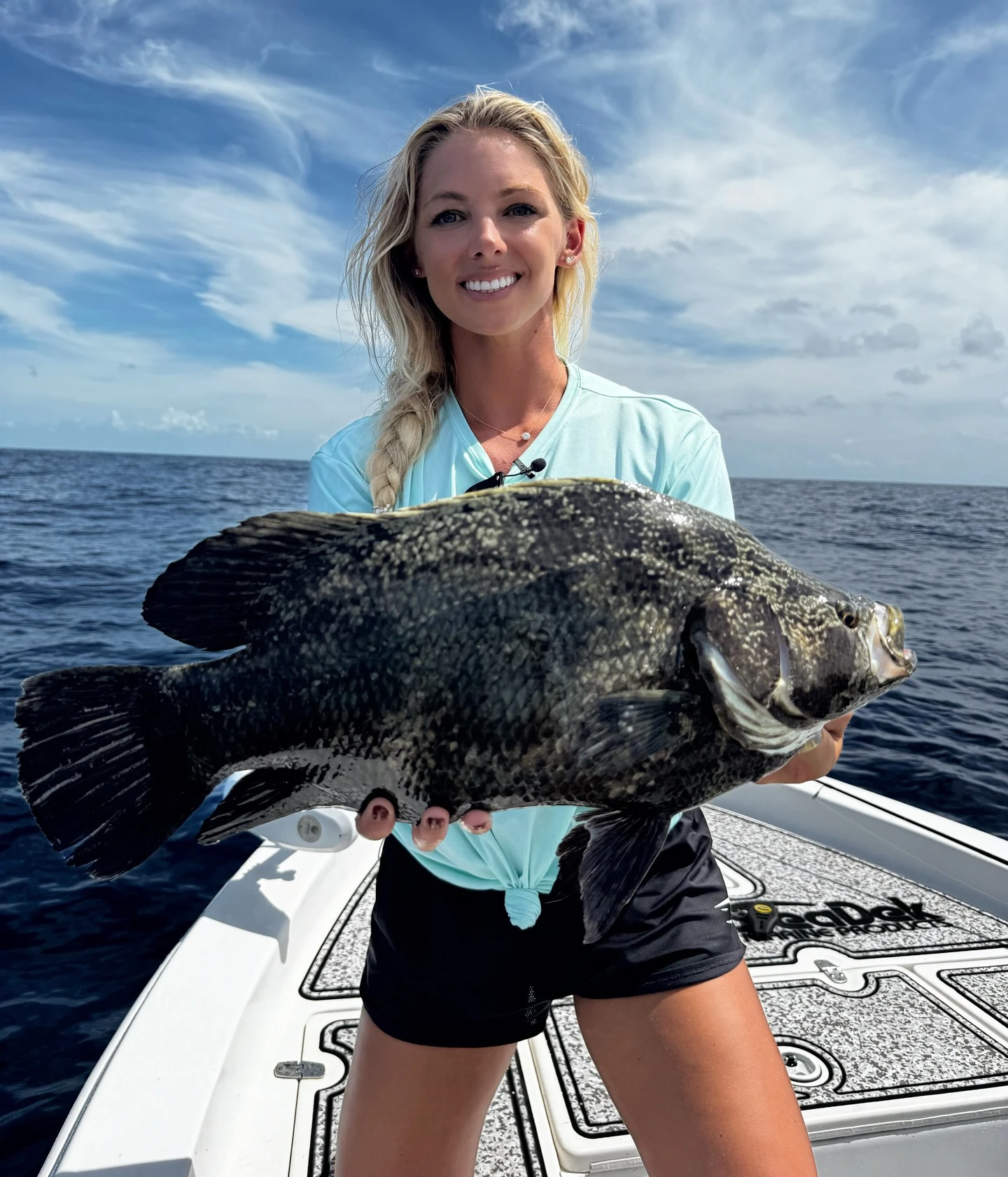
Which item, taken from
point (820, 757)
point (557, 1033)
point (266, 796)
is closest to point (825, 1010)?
point (557, 1033)

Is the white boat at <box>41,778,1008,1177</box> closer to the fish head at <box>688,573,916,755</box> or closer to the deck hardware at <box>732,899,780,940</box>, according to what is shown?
the deck hardware at <box>732,899,780,940</box>

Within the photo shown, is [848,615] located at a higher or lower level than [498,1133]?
higher

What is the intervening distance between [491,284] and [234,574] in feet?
4.28

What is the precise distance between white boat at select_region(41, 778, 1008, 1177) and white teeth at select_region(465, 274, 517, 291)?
3.20 metres

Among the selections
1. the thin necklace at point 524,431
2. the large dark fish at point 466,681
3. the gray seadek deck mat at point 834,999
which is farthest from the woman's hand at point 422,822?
the gray seadek deck mat at point 834,999

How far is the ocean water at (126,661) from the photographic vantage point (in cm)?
622

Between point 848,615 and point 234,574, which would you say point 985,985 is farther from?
point 234,574

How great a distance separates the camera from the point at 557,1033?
4.16 metres

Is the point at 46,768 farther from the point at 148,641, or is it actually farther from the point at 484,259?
the point at 148,641

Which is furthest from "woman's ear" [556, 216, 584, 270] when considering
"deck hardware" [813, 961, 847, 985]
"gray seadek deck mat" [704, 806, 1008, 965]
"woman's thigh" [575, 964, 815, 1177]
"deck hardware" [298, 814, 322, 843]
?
"deck hardware" [813, 961, 847, 985]

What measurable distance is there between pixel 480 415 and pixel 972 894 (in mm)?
4837

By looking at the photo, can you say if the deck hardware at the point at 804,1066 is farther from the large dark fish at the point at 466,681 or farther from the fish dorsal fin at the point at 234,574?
the fish dorsal fin at the point at 234,574

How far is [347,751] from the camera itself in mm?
2055

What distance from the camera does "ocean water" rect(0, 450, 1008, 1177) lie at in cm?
622
